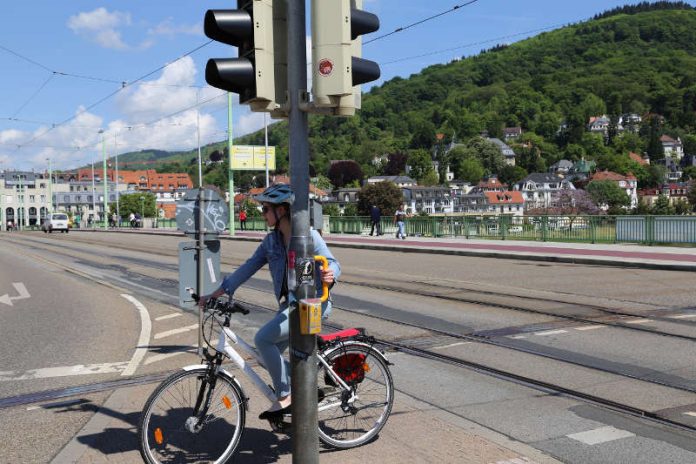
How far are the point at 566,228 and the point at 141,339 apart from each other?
21793 mm

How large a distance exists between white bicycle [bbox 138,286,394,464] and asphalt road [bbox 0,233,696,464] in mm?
214

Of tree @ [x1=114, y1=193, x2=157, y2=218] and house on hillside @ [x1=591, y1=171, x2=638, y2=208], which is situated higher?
house on hillside @ [x1=591, y1=171, x2=638, y2=208]

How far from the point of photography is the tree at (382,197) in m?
107

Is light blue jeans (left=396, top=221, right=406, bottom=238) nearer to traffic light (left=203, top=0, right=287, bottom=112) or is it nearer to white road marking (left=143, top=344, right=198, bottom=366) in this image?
white road marking (left=143, top=344, right=198, bottom=366)

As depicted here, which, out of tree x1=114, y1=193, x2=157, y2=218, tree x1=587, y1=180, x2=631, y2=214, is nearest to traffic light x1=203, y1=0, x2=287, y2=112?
tree x1=114, y1=193, x2=157, y2=218

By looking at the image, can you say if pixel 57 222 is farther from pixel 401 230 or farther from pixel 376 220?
pixel 401 230

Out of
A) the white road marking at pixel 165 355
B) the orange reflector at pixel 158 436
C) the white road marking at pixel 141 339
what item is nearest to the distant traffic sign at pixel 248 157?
the white road marking at pixel 141 339

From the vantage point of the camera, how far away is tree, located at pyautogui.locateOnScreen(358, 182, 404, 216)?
107m

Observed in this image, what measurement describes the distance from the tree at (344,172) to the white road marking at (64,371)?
177m

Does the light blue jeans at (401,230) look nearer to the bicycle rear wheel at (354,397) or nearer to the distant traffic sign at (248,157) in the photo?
the distant traffic sign at (248,157)

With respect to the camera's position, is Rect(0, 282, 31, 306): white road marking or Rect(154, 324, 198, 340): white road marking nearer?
Rect(154, 324, 198, 340): white road marking

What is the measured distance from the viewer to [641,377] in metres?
6.65

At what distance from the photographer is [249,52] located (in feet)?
12.5

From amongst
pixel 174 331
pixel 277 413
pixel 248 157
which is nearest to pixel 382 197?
pixel 248 157
